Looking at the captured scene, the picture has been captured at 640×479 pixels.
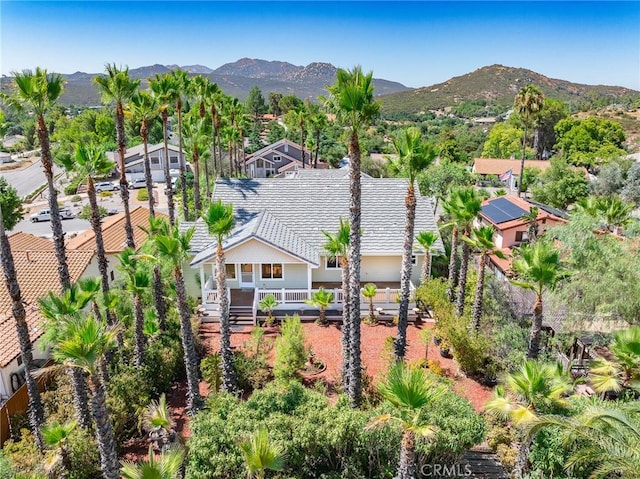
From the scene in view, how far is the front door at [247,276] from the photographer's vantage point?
2583 cm

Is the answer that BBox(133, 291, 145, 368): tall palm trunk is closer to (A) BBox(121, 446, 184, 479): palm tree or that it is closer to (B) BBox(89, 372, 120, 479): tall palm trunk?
(B) BBox(89, 372, 120, 479): tall palm trunk

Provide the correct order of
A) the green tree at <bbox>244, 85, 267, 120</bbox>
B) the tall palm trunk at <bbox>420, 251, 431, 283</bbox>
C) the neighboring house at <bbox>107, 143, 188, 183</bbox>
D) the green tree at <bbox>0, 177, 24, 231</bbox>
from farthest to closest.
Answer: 1. the green tree at <bbox>244, 85, 267, 120</bbox>
2. the neighboring house at <bbox>107, 143, 188, 183</bbox>
3. the green tree at <bbox>0, 177, 24, 231</bbox>
4. the tall palm trunk at <bbox>420, 251, 431, 283</bbox>

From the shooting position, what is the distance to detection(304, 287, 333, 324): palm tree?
74.6ft

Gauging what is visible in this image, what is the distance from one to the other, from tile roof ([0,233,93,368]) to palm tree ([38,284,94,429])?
4064 mm

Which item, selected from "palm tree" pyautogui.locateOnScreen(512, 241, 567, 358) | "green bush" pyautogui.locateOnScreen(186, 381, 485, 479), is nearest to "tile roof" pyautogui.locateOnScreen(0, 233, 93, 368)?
"green bush" pyautogui.locateOnScreen(186, 381, 485, 479)

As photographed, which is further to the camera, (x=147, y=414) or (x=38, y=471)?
(x=147, y=414)

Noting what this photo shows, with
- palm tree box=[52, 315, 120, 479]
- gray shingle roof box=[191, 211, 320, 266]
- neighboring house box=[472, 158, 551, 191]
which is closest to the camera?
palm tree box=[52, 315, 120, 479]

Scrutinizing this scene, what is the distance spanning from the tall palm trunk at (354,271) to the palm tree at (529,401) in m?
4.60

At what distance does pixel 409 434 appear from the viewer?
9.75 metres

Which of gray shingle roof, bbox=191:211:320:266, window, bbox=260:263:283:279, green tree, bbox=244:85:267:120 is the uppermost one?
green tree, bbox=244:85:267:120

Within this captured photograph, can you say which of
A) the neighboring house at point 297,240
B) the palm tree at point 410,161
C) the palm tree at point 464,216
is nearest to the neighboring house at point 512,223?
the neighboring house at point 297,240

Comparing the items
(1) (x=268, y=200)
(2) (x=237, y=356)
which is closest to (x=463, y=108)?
(1) (x=268, y=200)

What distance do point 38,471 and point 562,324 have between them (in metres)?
17.9

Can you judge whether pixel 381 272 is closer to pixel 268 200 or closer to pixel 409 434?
pixel 268 200
